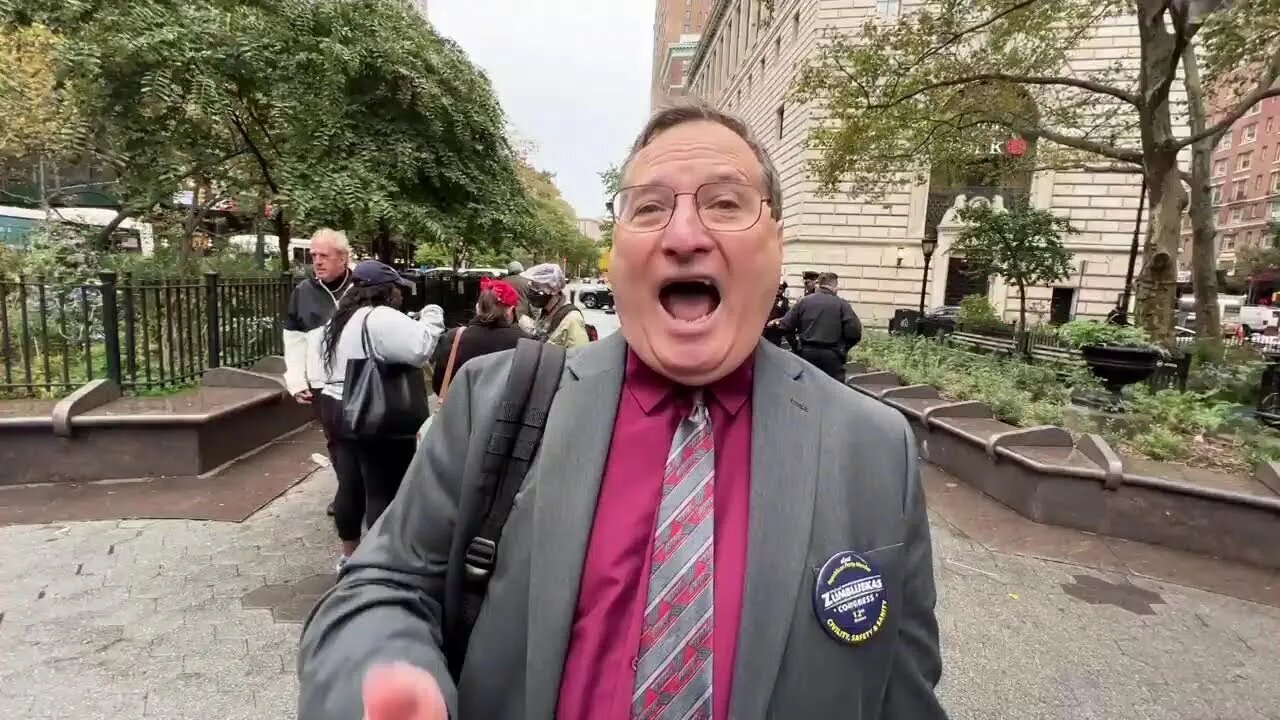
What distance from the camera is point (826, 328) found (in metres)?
8.12

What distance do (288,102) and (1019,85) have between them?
13673 millimetres

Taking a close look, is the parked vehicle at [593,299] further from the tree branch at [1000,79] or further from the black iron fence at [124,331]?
the black iron fence at [124,331]

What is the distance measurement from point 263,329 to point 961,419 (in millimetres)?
7828

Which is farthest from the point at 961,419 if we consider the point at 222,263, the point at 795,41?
the point at 795,41

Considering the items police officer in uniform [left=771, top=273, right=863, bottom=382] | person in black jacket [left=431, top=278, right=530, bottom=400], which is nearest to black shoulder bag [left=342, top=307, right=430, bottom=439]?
person in black jacket [left=431, top=278, right=530, bottom=400]

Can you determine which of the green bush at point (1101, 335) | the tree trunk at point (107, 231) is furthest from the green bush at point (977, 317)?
the tree trunk at point (107, 231)

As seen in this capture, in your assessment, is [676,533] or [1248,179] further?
[1248,179]

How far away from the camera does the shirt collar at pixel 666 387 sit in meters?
1.25

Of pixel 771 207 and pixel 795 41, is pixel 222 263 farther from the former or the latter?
pixel 795 41

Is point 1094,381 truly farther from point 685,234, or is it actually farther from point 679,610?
point 679,610

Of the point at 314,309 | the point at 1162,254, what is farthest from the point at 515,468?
the point at 1162,254

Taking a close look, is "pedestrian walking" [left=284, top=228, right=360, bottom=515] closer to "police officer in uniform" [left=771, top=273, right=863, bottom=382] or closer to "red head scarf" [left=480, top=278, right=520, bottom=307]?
"red head scarf" [left=480, top=278, right=520, bottom=307]

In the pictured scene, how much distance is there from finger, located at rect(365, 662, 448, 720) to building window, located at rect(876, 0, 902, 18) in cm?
2629

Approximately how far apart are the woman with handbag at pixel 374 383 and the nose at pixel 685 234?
2.81 meters
